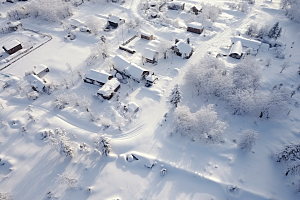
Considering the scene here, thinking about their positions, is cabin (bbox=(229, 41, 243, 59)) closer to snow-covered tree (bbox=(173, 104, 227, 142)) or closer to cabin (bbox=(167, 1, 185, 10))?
snow-covered tree (bbox=(173, 104, 227, 142))

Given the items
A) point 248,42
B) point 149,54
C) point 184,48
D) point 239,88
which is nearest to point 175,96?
point 239,88

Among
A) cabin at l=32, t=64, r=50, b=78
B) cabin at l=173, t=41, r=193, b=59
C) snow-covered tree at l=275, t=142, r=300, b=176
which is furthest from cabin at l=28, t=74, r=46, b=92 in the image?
snow-covered tree at l=275, t=142, r=300, b=176

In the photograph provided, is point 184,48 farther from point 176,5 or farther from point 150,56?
point 176,5

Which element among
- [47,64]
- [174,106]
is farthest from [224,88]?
[47,64]

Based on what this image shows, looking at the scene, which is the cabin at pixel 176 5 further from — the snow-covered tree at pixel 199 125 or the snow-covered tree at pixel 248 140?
the snow-covered tree at pixel 248 140

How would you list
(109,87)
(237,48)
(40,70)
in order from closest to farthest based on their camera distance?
(109,87), (40,70), (237,48)

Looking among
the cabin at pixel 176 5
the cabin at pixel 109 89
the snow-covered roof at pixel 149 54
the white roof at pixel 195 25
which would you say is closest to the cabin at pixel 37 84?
the cabin at pixel 109 89
